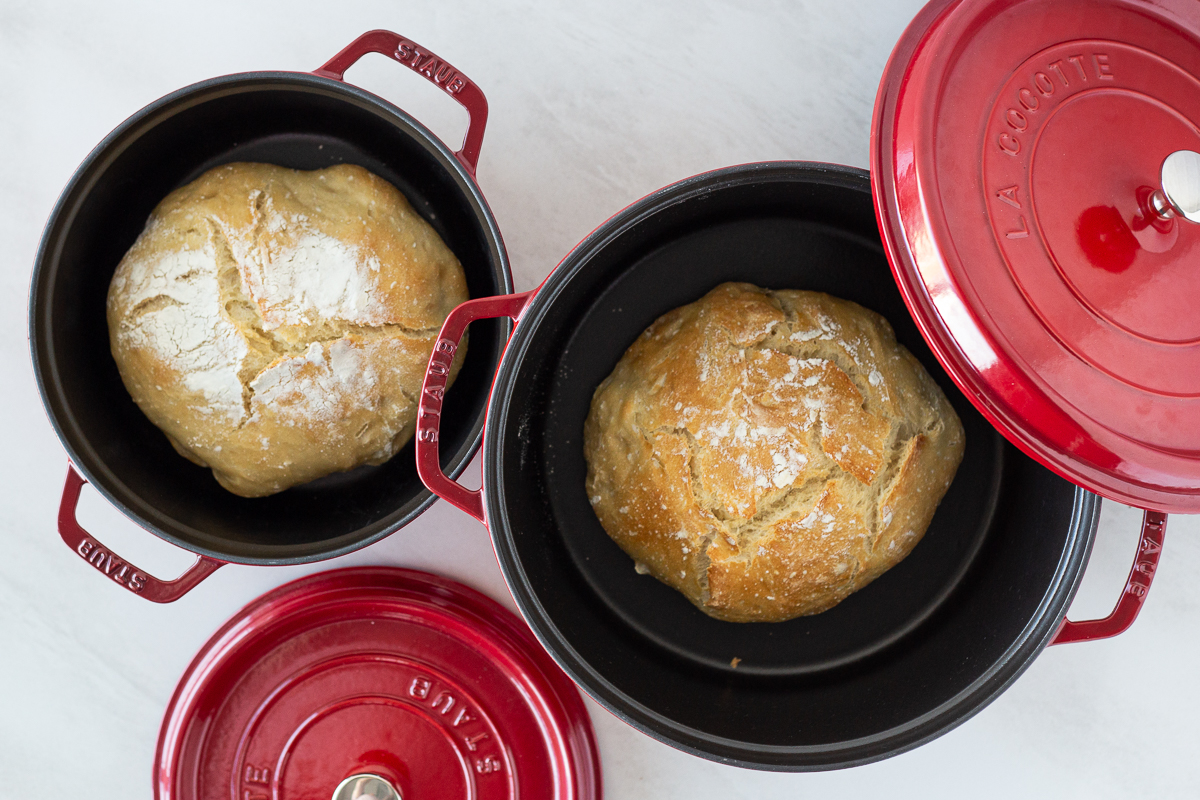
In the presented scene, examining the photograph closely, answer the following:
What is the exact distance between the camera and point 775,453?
3.45ft

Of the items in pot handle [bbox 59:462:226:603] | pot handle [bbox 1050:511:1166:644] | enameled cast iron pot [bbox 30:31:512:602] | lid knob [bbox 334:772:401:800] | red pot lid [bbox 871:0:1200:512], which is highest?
red pot lid [bbox 871:0:1200:512]

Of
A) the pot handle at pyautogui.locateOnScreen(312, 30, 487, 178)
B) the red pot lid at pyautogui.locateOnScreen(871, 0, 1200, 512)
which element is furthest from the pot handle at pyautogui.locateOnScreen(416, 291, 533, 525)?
the red pot lid at pyautogui.locateOnScreen(871, 0, 1200, 512)

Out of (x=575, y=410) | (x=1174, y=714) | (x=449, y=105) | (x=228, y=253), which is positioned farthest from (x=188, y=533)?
(x=1174, y=714)

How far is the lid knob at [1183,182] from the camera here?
743mm

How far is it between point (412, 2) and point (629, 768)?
4.92 ft

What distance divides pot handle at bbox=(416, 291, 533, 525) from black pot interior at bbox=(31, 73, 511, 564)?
8cm

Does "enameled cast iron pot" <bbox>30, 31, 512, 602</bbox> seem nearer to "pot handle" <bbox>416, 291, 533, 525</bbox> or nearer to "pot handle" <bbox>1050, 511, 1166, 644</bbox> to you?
"pot handle" <bbox>416, 291, 533, 525</bbox>

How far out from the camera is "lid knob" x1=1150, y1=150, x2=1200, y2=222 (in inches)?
29.3

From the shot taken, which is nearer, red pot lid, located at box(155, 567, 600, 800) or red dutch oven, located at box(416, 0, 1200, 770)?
red dutch oven, located at box(416, 0, 1200, 770)

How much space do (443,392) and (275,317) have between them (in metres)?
0.35

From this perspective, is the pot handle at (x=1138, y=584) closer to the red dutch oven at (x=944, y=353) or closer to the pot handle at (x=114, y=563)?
the red dutch oven at (x=944, y=353)

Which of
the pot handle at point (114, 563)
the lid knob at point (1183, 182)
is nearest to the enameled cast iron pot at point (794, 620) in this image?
the lid knob at point (1183, 182)

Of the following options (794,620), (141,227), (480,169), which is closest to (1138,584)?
(794,620)

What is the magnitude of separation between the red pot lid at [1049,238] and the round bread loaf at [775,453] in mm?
269
